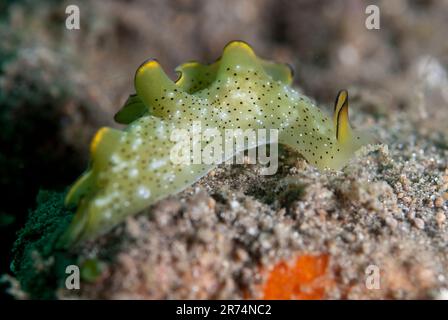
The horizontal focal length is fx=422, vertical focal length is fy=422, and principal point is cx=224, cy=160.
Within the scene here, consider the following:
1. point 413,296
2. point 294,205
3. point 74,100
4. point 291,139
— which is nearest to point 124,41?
point 74,100

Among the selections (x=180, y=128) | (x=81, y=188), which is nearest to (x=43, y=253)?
(x=81, y=188)

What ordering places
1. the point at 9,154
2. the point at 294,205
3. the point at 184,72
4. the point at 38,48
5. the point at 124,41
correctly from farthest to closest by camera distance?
the point at 124,41 < the point at 38,48 < the point at 9,154 < the point at 184,72 < the point at 294,205

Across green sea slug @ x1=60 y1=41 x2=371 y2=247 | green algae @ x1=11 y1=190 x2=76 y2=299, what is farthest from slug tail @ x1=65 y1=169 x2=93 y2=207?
green algae @ x1=11 y1=190 x2=76 y2=299

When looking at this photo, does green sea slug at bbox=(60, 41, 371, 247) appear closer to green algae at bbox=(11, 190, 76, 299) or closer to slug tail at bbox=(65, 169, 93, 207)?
slug tail at bbox=(65, 169, 93, 207)

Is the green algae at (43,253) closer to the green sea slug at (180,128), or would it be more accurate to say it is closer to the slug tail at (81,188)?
the green sea slug at (180,128)

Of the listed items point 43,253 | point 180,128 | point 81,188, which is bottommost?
point 43,253

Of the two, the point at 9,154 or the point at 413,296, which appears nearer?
the point at 413,296

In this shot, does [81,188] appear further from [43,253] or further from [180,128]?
[180,128]
